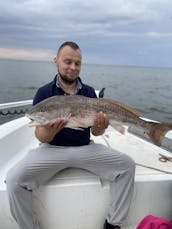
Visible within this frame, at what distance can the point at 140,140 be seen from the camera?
596 centimetres

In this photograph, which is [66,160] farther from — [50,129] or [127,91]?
[127,91]

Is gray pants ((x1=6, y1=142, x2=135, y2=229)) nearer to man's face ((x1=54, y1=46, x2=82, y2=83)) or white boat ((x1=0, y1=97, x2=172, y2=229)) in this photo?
white boat ((x1=0, y1=97, x2=172, y2=229))

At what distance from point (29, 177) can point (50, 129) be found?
0.48 meters

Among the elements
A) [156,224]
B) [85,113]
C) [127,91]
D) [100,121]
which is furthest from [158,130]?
[127,91]

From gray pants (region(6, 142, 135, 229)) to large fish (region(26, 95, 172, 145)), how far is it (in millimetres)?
305

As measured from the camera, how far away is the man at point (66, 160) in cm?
357

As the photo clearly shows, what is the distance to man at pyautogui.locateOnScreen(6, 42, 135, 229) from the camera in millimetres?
3568

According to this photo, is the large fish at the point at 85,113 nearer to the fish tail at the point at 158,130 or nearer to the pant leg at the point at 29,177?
the fish tail at the point at 158,130

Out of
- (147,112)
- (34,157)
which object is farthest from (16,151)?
(147,112)

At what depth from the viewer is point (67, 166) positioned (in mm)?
3912

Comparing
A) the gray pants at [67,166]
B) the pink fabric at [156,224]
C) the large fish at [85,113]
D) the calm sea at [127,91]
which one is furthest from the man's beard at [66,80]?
the calm sea at [127,91]

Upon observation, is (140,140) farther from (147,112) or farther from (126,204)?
(147,112)

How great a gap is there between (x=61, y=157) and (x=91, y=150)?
322 mm

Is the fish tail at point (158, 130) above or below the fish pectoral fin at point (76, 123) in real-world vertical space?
below
